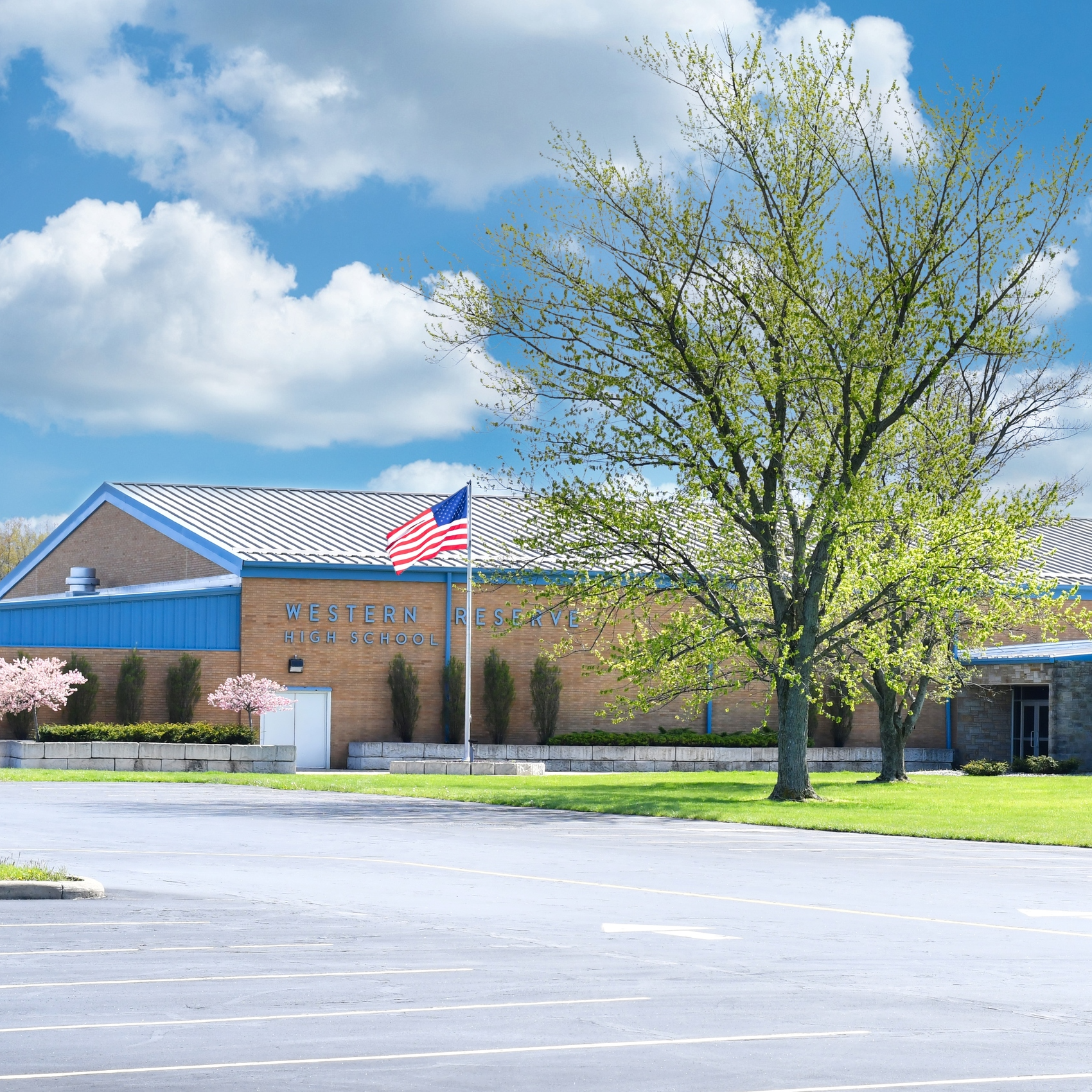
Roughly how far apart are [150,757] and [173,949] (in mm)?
25290

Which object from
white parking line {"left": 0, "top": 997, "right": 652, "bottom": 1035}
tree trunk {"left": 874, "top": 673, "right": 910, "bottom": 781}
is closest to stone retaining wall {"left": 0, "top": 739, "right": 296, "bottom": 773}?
tree trunk {"left": 874, "top": 673, "right": 910, "bottom": 781}

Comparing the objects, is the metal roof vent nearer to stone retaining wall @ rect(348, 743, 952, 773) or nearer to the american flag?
stone retaining wall @ rect(348, 743, 952, 773)

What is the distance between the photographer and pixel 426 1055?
659cm

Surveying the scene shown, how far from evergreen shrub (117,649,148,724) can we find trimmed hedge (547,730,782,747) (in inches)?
429

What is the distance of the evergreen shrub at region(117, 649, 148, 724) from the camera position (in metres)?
38.1

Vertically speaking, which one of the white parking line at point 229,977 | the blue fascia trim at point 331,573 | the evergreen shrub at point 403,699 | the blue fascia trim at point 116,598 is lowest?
the white parking line at point 229,977

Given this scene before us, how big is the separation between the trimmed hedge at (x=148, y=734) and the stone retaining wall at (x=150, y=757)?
426mm

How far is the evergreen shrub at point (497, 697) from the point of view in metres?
41.3

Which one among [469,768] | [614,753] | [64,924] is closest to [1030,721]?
[614,753]

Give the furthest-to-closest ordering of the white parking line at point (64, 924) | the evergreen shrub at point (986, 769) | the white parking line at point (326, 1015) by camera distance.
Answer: the evergreen shrub at point (986, 769)
the white parking line at point (64, 924)
the white parking line at point (326, 1015)

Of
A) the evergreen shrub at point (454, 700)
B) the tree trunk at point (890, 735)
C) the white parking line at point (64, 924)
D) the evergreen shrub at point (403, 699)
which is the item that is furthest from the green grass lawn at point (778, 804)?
the white parking line at point (64, 924)

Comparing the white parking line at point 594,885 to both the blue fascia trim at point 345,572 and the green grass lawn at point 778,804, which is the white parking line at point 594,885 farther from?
the blue fascia trim at point 345,572

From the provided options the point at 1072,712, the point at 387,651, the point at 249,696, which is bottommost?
the point at 1072,712

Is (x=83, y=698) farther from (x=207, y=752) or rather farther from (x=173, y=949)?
(x=173, y=949)
